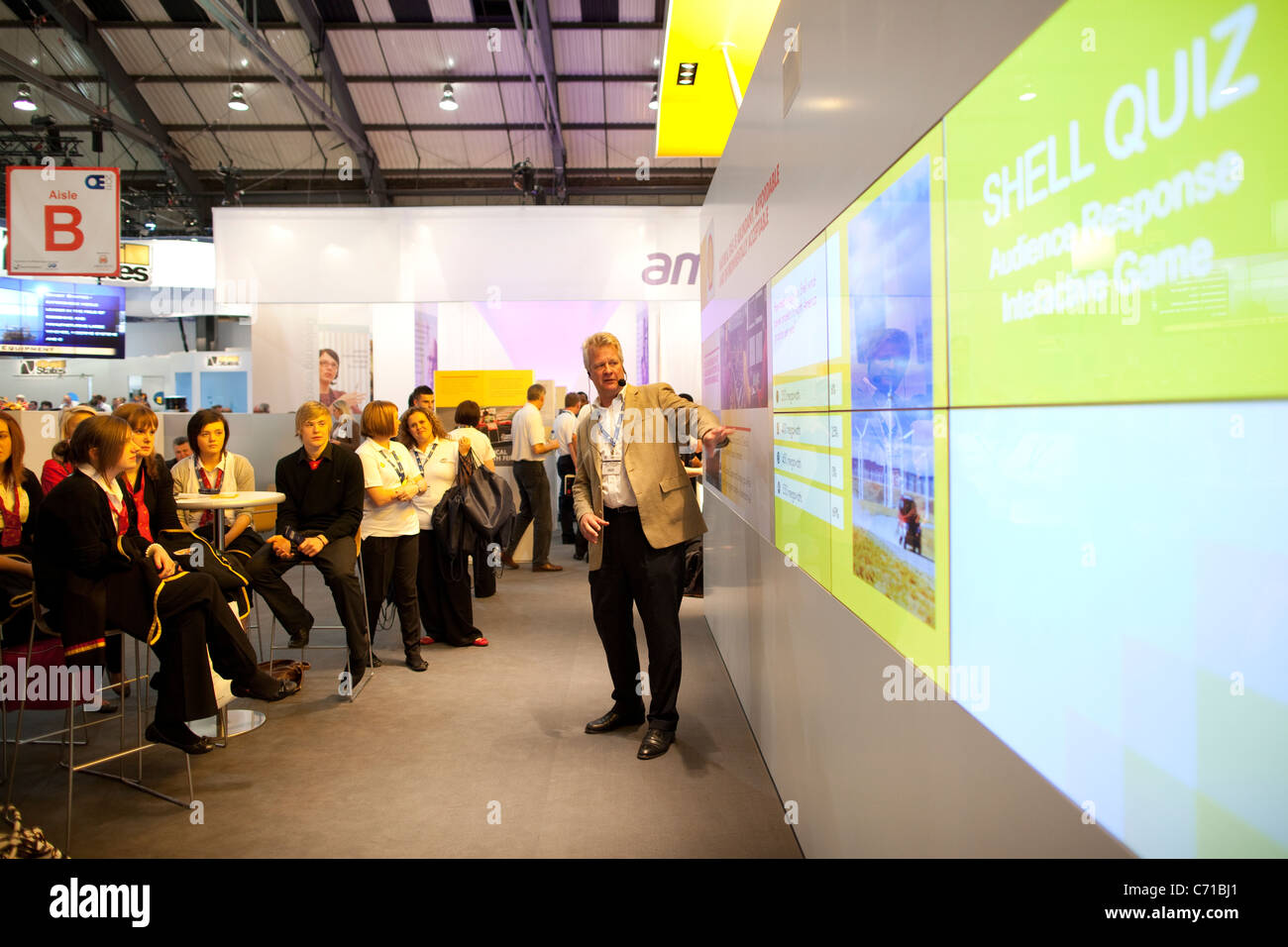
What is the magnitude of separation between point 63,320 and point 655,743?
11840 millimetres

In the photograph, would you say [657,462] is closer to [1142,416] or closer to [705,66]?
[1142,416]

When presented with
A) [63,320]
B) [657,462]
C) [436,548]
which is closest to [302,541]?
[436,548]

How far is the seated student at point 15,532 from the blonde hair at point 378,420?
1.57 m

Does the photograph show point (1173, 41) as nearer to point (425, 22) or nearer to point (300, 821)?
point (300, 821)

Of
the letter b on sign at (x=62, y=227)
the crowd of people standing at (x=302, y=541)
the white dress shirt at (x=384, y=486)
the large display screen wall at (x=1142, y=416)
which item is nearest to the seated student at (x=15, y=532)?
the crowd of people standing at (x=302, y=541)

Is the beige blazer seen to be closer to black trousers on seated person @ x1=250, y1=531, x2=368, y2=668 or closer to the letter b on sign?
black trousers on seated person @ x1=250, y1=531, x2=368, y2=668

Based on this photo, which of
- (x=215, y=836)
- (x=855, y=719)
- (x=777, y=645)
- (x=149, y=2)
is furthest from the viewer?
(x=149, y=2)

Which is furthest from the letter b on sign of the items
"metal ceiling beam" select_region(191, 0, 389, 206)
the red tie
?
the red tie

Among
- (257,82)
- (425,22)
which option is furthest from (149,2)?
(425,22)

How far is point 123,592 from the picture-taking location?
9.73 feet

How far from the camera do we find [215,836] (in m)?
2.80

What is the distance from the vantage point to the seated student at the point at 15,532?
3.36 m

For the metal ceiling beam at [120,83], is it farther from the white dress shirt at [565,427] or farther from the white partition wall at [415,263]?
the white dress shirt at [565,427]
